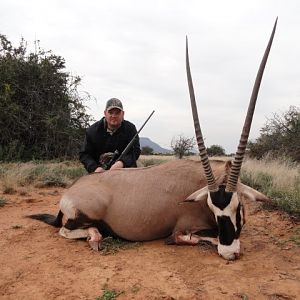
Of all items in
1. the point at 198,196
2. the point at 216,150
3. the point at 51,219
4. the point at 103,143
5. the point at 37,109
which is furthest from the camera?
the point at 216,150

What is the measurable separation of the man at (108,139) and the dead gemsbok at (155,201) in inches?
49.2

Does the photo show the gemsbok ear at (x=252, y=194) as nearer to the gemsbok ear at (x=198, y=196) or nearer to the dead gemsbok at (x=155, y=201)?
the dead gemsbok at (x=155, y=201)

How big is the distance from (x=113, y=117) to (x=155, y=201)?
6.47 feet

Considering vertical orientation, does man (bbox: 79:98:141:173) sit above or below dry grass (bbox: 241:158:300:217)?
above

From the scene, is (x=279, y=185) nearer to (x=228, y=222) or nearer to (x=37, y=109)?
(x=228, y=222)

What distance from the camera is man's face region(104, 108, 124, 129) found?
597 cm

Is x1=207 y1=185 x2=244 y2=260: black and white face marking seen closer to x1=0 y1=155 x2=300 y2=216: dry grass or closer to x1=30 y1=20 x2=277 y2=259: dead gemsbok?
x1=30 y1=20 x2=277 y2=259: dead gemsbok

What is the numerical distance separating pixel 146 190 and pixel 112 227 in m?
0.54

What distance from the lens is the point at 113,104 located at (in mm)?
5945

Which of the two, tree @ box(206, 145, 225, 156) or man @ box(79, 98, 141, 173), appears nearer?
man @ box(79, 98, 141, 173)

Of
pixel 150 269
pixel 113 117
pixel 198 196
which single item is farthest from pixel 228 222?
pixel 113 117

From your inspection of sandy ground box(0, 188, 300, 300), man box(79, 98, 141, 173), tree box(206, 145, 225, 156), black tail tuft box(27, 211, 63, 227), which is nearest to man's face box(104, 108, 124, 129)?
man box(79, 98, 141, 173)

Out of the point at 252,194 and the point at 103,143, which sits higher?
the point at 103,143

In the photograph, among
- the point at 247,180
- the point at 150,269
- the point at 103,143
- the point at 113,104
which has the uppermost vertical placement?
the point at 113,104
